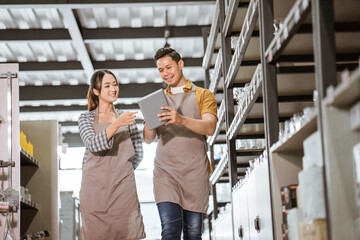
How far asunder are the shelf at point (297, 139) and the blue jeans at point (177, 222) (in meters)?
0.75

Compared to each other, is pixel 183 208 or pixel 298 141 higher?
pixel 298 141

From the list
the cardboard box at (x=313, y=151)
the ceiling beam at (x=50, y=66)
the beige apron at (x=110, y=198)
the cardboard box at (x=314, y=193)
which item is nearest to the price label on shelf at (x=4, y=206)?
the beige apron at (x=110, y=198)

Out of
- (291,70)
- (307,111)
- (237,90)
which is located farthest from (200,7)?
(307,111)

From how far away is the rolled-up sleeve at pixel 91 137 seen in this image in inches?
136

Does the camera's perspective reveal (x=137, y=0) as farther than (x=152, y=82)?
No

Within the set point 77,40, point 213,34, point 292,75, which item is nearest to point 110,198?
point 292,75

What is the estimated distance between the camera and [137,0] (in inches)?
305

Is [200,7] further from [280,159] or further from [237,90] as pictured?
[280,159]

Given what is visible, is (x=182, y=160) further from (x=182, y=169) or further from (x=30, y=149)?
(x=30, y=149)

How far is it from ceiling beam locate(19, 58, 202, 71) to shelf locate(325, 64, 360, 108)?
8568 millimetres

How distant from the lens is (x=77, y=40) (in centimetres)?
A: 912

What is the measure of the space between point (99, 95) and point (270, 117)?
45.7 inches

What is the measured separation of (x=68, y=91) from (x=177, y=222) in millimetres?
8411

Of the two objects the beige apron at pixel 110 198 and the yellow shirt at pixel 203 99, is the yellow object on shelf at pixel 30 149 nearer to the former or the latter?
the beige apron at pixel 110 198
